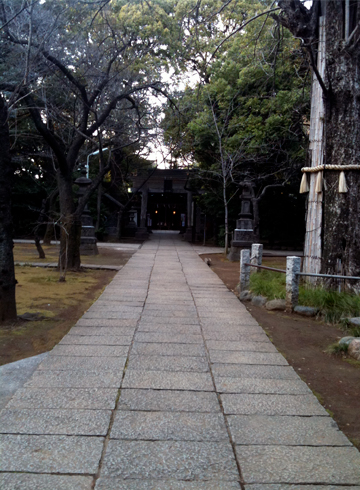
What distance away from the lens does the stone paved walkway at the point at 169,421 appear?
2145mm

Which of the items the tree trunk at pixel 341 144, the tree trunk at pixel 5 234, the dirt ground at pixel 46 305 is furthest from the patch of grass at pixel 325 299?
the tree trunk at pixel 5 234

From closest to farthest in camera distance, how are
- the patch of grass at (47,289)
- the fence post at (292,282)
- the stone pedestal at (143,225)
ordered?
the fence post at (292,282) < the patch of grass at (47,289) < the stone pedestal at (143,225)

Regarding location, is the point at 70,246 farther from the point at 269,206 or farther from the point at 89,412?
the point at 269,206

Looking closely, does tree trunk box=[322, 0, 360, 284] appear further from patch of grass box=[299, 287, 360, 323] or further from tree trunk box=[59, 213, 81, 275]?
tree trunk box=[59, 213, 81, 275]

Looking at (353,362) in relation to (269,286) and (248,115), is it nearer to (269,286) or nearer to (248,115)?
(269,286)

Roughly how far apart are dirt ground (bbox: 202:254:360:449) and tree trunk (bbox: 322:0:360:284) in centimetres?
151

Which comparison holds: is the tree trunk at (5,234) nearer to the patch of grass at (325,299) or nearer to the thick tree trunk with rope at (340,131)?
the patch of grass at (325,299)

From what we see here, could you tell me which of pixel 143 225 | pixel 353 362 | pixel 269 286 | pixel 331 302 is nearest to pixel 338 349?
pixel 353 362

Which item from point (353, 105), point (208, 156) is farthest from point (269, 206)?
point (353, 105)

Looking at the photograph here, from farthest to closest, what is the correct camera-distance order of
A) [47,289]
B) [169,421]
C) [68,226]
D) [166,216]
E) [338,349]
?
[166,216], [68,226], [47,289], [338,349], [169,421]

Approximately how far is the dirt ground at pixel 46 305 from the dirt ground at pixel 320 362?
9.08 feet

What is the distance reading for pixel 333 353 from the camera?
449 cm

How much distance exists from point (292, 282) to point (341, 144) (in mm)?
2624

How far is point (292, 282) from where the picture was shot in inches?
245
